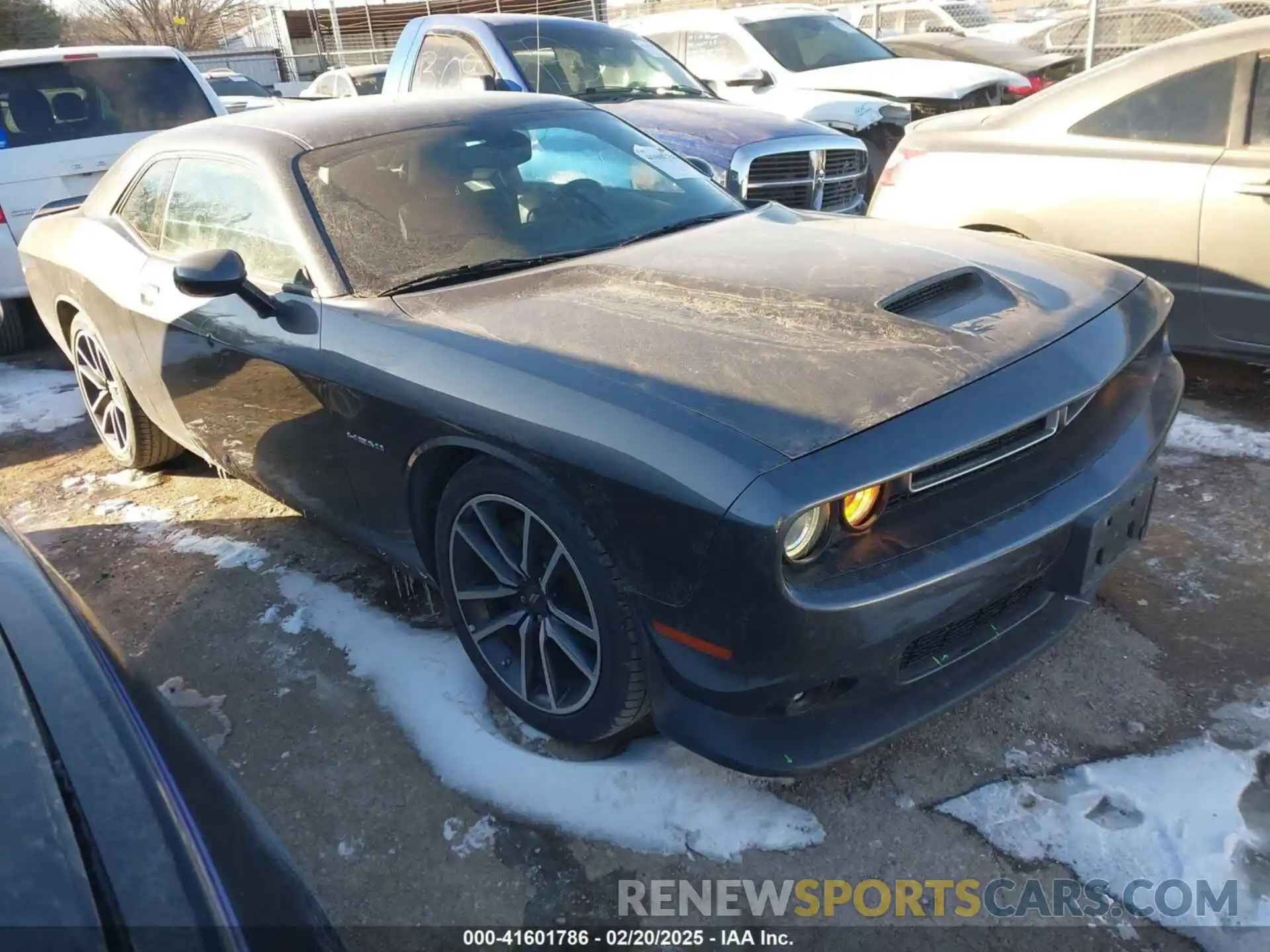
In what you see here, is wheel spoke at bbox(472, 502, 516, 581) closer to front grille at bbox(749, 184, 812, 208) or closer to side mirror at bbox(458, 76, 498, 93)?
front grille at bbox(749, 184, 812, 208)

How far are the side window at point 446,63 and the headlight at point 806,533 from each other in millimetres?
5719

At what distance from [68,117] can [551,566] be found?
6.06 meters

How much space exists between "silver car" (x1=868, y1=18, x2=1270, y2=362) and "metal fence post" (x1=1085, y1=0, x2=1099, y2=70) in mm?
7186

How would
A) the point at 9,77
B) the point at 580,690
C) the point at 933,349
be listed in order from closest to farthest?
the point at 933,349, the point at 580,690, the point at 9,77

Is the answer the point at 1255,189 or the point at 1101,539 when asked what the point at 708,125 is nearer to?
the point at 1255,189

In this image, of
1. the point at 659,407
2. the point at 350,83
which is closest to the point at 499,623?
the point at 659,407

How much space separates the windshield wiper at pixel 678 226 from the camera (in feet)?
10.6

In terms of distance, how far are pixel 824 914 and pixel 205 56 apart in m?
Answer: 30.7

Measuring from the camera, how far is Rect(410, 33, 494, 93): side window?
7000mm

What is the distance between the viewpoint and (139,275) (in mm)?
3809

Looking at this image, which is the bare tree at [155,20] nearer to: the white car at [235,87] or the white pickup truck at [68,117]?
the white car at [235,87]

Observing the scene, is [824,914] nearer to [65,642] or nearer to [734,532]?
[734,532]

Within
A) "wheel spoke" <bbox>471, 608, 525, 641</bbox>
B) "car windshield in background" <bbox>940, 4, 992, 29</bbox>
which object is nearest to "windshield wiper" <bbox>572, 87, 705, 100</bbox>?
"wheel spoke" <bbox>471, 608, 525, 641</bbox>

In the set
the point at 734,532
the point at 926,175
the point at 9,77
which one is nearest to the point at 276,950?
the point at 734,532
